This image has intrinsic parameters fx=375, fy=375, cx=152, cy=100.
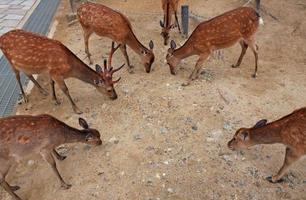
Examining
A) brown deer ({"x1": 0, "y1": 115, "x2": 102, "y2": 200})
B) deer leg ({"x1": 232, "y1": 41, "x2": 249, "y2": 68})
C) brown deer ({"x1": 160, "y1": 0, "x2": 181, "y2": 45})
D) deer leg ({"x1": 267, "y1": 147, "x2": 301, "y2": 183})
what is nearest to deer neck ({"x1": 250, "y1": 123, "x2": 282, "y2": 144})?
deer leg ({"x1": 267, "y1": 147, "x2": 301, "y2": 183})

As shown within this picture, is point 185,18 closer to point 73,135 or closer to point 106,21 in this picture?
point 106,21

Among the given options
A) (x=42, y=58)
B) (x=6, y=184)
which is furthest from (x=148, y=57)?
(x=6, y=184)

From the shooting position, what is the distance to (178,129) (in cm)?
511

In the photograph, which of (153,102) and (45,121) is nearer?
(45,121)

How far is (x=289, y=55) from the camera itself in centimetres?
689

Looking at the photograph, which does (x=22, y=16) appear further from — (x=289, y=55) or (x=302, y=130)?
(x=302, y=130)

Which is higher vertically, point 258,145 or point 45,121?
point 45,121

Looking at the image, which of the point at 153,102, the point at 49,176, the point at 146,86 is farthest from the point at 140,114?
the point at 49,176

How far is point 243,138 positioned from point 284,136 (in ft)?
1.63

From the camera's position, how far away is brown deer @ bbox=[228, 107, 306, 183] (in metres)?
4.01

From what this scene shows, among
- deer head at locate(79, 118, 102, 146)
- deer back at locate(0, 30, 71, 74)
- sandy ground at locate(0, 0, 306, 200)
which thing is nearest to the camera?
sandy ground at locate(0, 0, 306, 200)

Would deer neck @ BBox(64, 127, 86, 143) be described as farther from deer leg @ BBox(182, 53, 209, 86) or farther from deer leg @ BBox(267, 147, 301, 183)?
deer leg @ BBox(267, 147, 301, 183)

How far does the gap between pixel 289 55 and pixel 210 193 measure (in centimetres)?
377

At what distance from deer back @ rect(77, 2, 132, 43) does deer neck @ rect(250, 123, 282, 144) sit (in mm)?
2945
